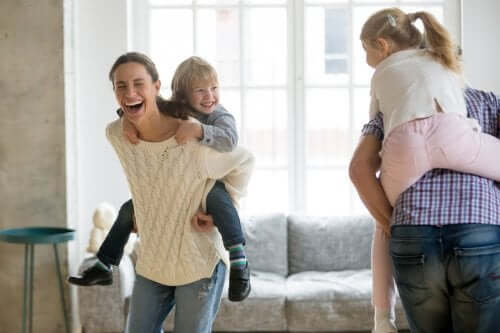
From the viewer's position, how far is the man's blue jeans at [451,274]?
191 cm

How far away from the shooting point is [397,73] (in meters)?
2.05

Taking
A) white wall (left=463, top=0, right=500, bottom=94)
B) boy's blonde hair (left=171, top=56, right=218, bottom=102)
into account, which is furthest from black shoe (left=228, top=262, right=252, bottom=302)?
white wall (left=463, top=0, right=500, bottom=94)

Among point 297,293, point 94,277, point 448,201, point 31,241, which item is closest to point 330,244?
point 297,293

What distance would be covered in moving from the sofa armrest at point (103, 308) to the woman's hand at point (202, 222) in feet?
7.30

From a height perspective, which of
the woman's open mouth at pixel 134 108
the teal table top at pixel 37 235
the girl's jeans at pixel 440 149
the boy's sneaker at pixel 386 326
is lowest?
the boy's sneaker at pixel 386 326

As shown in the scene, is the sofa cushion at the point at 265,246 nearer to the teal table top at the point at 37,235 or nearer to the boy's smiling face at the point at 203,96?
the teal table top at the point at 37,235

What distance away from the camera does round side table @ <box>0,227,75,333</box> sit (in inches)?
170

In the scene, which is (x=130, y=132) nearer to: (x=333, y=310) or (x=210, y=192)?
(x=210, y=192)

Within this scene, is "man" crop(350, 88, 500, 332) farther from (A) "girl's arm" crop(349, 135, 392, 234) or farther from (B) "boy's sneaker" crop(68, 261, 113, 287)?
(B) "boy's sneaker" crop(68, 261, 113, 287)

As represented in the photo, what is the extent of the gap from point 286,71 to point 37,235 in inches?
83.5

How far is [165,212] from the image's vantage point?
2.32 meters

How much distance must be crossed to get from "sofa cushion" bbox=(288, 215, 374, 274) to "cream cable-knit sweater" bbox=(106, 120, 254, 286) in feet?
9.09

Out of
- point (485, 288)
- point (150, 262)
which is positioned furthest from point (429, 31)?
point (150, 262)

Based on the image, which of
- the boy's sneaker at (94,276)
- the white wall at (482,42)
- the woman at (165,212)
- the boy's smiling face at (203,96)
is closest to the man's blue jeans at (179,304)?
the woman at (165,212)
